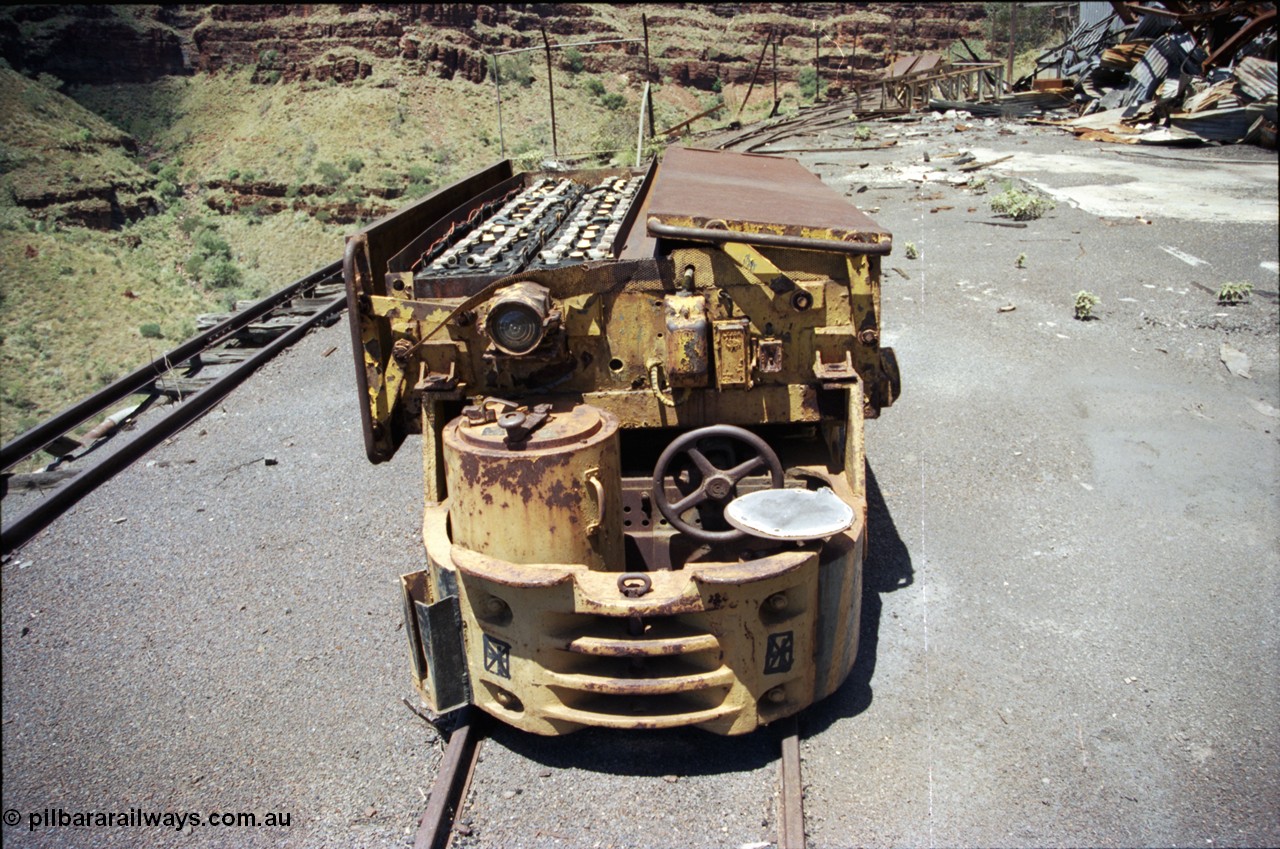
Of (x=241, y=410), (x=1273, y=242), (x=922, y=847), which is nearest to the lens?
(x=922, y=847)

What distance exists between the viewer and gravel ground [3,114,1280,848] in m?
4.02

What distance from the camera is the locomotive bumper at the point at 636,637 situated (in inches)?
150

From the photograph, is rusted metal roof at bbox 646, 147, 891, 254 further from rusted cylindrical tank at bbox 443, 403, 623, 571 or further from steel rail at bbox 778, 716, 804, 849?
steel rail at bbox 778, 716, 804, 849

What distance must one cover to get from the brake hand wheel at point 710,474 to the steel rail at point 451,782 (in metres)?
1.43

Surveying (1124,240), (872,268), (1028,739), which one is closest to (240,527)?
(872,268)

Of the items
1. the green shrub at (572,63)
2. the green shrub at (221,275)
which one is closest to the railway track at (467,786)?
the green shrub at (221,275)

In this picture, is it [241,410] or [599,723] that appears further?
[241,410]

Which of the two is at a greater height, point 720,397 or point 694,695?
point 720,397

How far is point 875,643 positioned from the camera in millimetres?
5227

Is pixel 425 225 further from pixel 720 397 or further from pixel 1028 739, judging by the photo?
pixel 1028 739

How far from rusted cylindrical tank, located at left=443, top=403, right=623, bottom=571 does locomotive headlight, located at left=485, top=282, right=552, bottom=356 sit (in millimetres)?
431

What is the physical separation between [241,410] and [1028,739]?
8132 mm

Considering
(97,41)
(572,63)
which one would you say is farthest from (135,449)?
(97,41)

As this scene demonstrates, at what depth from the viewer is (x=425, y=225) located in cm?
641
